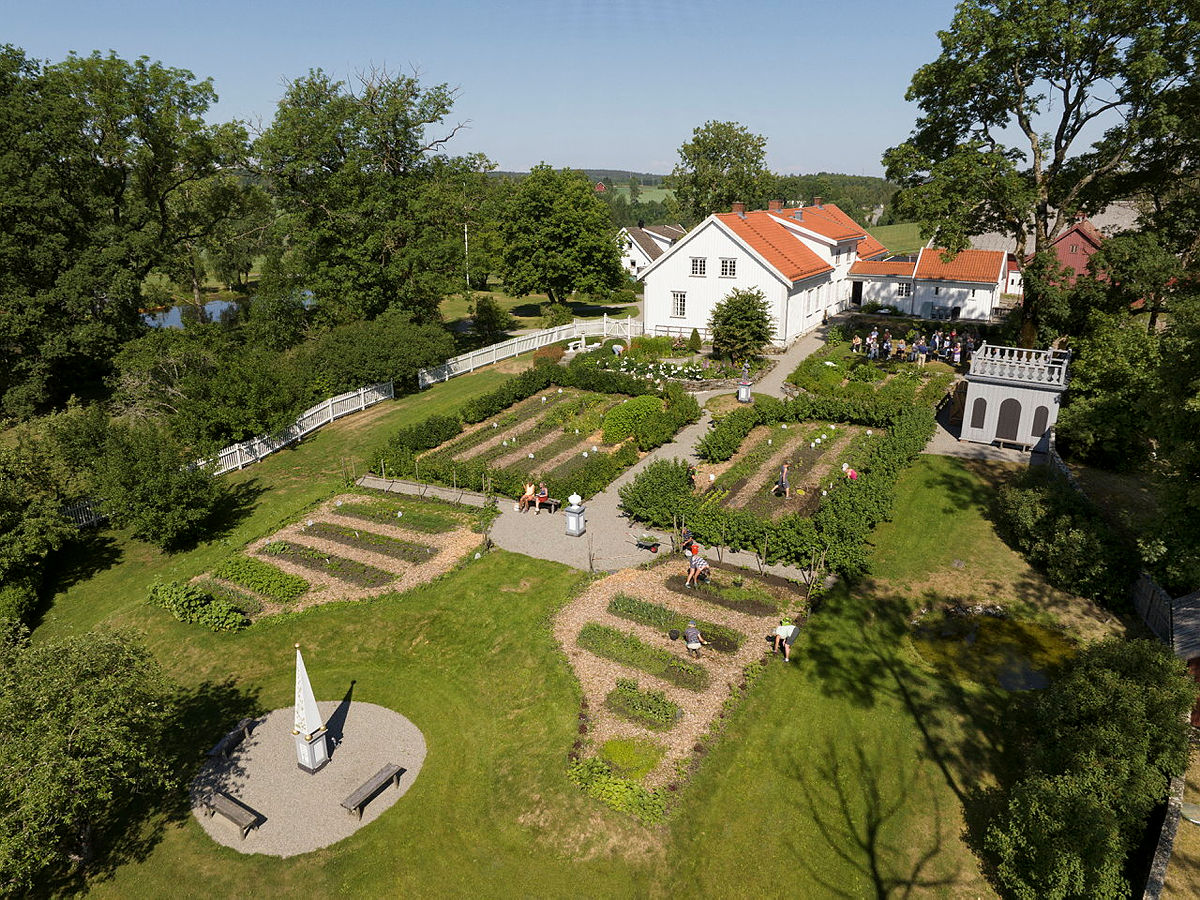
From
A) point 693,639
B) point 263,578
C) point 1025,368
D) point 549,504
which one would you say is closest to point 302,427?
point 263,578

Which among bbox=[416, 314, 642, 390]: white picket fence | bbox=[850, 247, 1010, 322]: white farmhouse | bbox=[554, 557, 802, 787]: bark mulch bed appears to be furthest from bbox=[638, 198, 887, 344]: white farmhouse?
bbox=[554, 557, 802, 787]: bark mulch bed

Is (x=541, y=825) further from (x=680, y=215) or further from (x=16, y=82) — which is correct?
(x=680, y=215)

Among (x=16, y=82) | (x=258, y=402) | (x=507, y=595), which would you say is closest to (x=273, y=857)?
(x=507, y=595)

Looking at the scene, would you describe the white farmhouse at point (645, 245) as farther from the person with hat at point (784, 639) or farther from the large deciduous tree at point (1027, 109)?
the person with hat at point (784, 639)

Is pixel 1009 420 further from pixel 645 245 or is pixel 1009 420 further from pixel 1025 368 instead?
pixel 645 245

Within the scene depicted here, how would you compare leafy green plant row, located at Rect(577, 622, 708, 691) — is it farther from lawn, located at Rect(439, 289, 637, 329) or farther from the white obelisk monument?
lawn, located at Rect(439, 289, 637, 329)

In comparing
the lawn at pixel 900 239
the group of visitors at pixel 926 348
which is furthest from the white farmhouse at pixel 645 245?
the group of visitors at pixel 926 348
